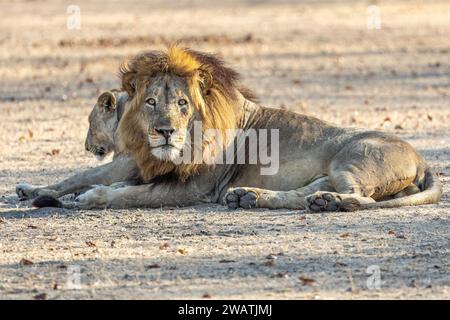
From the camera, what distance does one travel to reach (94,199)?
8.98m

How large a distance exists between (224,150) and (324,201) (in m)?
0.98

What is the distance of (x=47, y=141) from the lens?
1289cm

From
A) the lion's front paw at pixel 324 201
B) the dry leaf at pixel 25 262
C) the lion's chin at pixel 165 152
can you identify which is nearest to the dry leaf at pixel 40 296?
the dry leaf at pixel 25 262

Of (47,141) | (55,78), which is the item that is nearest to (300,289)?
(47,141)

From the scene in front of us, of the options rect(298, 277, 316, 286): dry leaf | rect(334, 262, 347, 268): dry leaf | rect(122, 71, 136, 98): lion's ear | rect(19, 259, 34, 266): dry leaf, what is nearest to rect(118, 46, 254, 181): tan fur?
rect(122, 71, 136, 98): lion's ear

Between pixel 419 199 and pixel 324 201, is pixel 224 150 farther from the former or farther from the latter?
pixel 419 199

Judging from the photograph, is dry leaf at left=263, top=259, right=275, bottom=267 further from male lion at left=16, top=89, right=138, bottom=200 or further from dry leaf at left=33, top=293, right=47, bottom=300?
male lion at left=16, top=89, right=138, bottom=200

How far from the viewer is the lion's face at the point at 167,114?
8.66 m

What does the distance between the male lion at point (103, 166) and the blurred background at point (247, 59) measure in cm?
71

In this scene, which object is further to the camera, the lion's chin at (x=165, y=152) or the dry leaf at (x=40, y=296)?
the lion's chin at (x=165, y=152)

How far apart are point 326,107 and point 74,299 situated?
944 cm

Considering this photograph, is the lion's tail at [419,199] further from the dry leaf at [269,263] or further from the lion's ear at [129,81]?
the lion's ear at [129,81]

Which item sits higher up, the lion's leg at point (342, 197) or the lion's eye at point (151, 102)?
the lion's eye at point (151, 102)

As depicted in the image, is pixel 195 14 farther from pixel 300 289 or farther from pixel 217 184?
pixel 300 289
